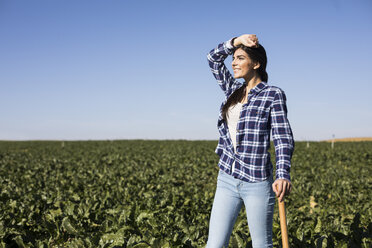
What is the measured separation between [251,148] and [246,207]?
1.66ft

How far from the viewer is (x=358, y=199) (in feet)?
29.3

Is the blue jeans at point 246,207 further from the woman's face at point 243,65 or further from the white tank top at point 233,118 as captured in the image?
the woman's face at point 243,65

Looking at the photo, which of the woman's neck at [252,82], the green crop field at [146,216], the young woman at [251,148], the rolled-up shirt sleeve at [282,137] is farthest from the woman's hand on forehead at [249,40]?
the green crop field at [146,216]

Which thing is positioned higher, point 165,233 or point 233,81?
point 233,81

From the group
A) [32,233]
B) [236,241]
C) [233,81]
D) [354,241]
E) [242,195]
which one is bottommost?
[32,233]

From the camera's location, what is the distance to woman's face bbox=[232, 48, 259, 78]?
2.82 meters

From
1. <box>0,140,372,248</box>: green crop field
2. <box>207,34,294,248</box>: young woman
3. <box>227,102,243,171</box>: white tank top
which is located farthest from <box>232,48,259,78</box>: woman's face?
<box>0,140,372,248</box>: green crop field

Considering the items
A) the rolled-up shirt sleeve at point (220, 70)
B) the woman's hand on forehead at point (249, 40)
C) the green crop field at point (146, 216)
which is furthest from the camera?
the green crop field at point (146, 216)

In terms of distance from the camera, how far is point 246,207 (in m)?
2.70

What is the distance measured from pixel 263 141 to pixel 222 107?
544 millimetres

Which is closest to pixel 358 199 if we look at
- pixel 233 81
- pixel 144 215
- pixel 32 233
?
pixel 144 215

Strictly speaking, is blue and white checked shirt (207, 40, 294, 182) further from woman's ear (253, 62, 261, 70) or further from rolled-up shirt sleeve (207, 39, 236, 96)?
rolled-up shirt sleeve (207, 39, 236, 96)

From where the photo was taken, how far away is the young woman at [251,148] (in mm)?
2549

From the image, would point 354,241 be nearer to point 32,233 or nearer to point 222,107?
point 222,107
